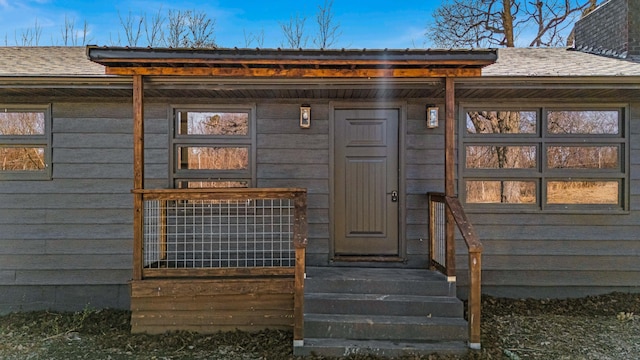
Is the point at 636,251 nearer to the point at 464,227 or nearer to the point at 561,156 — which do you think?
the point at 561,156

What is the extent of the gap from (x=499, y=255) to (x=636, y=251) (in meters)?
1.62

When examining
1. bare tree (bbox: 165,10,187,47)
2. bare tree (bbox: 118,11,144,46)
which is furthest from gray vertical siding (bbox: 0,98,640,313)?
bare tree (bbox: 118,11,144,46)

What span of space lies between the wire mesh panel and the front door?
67 cm

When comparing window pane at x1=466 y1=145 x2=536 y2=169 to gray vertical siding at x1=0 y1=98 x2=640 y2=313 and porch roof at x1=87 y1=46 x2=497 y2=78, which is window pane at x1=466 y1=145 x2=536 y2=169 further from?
porch roof at x1=87 y1=46 x2=497 y2=78

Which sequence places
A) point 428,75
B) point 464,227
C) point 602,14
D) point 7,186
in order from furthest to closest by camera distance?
1. point 602,14
2. point 7,186
3. point 428,75
4. point 464,227

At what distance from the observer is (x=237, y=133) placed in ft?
15.9

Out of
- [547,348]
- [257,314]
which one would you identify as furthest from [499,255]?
[257,314]

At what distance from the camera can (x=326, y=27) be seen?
13602 mm

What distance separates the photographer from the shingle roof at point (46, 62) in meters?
4.45

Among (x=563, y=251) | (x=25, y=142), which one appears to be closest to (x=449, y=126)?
(x=563, y=251)

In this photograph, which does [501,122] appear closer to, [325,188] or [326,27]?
[325,188]

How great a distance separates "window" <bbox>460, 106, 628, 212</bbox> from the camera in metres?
4.82

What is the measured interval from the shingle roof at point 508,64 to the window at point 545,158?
48 centimetres

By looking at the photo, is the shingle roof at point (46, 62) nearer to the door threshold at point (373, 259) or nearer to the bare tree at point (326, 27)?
the door threshold at point (373, 259)
